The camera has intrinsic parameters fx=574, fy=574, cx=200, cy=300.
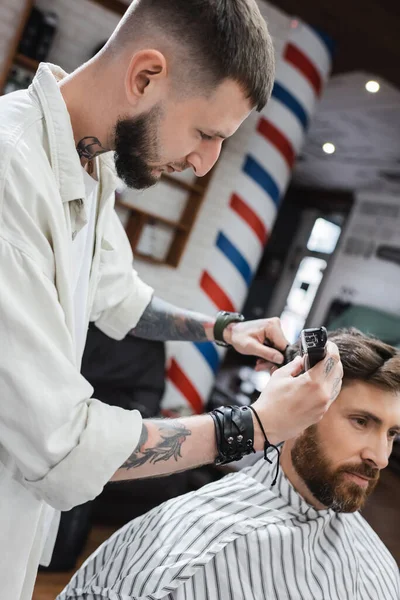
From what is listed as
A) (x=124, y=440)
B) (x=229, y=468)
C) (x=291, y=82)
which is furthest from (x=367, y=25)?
(x=124, y=440)

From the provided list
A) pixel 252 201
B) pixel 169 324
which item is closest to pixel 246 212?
pixel 252 201

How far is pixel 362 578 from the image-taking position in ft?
4.69

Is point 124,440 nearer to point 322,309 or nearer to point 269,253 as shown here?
point 322,309

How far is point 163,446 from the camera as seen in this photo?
96 centimetres

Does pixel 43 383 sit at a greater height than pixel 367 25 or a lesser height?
lesser

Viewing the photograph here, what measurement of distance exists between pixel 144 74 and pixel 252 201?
3.10 metres

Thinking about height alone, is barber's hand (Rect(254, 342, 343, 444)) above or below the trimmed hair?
below

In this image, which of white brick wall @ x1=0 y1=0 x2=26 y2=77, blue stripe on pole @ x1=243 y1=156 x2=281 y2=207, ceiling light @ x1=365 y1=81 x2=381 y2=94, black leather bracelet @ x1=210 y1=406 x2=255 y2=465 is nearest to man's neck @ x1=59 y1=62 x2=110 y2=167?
black leather bracelet @ x1=210 y1=406 x2=255 y2=465

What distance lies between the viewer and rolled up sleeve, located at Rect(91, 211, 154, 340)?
1490 mm

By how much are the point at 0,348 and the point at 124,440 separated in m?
0.24

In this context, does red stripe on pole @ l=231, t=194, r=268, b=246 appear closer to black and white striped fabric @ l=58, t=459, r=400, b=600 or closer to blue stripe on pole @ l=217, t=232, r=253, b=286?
blue stripe on pole @ l=217, t=232, r=253, b=286

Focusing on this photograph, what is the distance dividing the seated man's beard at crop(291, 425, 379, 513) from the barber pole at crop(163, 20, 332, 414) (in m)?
2.49

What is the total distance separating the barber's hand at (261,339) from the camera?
1.37 metres

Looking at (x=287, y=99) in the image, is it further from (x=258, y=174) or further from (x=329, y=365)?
(x=329, y=365)
